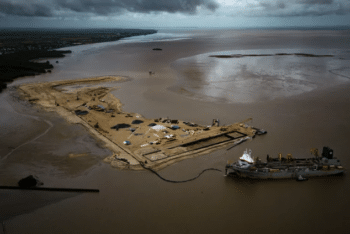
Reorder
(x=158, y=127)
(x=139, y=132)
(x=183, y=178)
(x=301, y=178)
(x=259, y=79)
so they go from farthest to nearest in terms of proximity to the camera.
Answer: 1. (x=259, y=79)
2. (x=158, y=127)
3. (x=139, y=132)
4. (x=183, y=178)
5. (x=301, y=178)

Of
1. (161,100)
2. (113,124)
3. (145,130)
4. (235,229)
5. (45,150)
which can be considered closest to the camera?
(235,229)

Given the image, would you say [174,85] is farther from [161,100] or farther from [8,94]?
[8,94]

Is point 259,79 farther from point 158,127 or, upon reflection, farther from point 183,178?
point 183,178

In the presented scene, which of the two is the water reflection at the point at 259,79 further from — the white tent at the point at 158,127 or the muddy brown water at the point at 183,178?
the white tent at the point at 158,127

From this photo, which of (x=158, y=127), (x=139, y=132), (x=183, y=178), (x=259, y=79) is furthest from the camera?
(x=259, y=79)

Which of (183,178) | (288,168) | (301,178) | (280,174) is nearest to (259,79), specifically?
(288,168)

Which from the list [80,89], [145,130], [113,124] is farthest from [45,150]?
[80,89]
